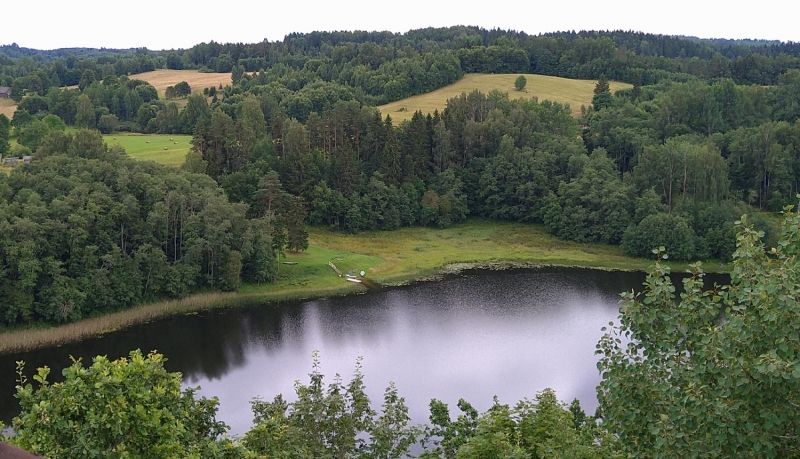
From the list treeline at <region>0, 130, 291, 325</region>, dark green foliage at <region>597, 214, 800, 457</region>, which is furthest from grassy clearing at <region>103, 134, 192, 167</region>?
dark green foliage at <region>597, 214, 800, 457</region>

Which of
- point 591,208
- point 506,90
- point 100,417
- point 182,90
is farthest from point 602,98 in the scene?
point 100,417

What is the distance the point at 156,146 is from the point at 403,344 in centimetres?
4967

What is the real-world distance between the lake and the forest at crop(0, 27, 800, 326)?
4.83 meters

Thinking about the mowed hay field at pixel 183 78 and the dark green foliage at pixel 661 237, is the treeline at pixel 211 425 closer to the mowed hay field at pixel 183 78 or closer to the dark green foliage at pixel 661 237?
the dark green foliage at pixel 661 237

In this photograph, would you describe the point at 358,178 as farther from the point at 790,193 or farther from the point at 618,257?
the point at 790,193

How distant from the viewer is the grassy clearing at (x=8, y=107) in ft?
307

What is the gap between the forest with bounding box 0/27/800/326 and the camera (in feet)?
145

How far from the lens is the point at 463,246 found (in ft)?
205

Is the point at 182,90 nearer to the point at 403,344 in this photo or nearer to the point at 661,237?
the point at 661,237

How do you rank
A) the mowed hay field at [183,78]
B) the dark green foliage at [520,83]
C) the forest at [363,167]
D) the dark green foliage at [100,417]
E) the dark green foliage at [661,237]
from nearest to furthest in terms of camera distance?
the dark green foliage at [100,417]
the forest at [363,167]
the dark green foliage at [661,237]
the dark green foliage at [520,83]
the mowed hay field at [183,78]

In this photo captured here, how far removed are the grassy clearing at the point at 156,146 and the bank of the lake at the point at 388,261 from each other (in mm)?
19720

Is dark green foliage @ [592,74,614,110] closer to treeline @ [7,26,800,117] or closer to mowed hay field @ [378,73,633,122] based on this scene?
mowed hay field @ [378,73,633,122]

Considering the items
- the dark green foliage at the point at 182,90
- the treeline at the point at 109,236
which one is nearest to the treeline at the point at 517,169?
the treeline at the point at 109,236

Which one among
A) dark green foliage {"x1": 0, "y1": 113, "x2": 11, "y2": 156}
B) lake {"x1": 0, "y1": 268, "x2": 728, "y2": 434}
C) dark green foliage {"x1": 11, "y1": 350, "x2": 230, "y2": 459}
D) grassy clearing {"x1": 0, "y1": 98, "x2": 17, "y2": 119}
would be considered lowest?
lake {"x1": 0, "y1": 268, "x2": 728, "y2": 434}
